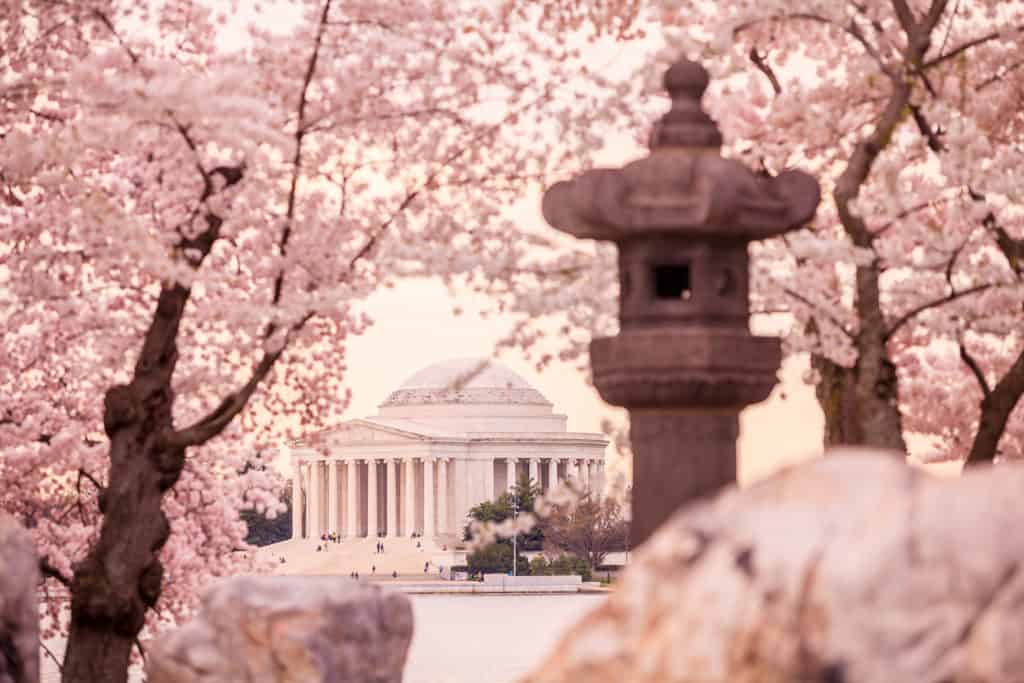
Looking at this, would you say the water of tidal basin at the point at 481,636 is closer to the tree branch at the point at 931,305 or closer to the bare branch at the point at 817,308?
the bare branch at the point at 817,308

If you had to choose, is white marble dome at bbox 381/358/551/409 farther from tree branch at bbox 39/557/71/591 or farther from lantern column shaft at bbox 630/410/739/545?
lantern column shaft at bbox 630/410/739/545

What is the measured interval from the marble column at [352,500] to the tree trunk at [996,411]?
503 feet

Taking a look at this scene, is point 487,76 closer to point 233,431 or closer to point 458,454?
point 233,431

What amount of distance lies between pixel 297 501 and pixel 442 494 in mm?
15558

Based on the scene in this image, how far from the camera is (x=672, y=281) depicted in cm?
1386

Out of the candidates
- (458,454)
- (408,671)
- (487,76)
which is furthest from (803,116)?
(458,454)

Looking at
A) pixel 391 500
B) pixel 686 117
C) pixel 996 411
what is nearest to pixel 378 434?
pixel 391 500

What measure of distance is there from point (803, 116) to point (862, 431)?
3568 millimetres

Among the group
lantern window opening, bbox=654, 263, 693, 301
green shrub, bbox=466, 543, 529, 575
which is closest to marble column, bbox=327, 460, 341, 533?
green shrub, bbox=466, 543, 529, 575

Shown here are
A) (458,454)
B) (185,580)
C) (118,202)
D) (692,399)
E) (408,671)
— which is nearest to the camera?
(692,399)

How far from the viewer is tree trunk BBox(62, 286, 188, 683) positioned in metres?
18.0

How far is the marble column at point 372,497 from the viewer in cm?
17062

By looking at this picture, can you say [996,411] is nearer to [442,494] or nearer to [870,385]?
[870,385]

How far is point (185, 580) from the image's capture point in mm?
24297
